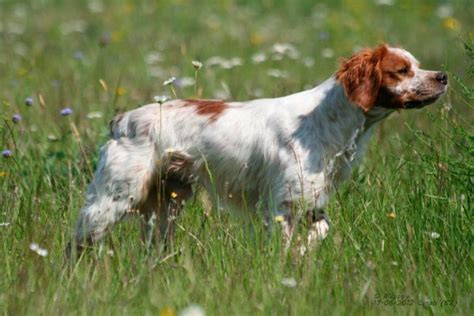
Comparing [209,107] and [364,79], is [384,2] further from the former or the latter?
[364,79]

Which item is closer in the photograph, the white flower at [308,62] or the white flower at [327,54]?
the white flower at [327,54]

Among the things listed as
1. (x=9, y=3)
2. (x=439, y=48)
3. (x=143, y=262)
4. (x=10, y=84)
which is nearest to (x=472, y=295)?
(x=143, y=262)

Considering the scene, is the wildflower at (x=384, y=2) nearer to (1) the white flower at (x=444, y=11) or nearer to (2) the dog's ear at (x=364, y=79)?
(1) the white flower at (x=444, y=11)

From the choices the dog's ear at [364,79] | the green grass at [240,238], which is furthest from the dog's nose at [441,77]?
the dog's ear at [364,79]

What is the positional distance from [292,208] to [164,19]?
28.9 ft

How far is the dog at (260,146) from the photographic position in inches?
226

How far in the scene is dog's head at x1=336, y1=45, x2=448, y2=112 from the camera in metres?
5.72

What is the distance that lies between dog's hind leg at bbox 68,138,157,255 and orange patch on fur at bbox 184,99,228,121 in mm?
366

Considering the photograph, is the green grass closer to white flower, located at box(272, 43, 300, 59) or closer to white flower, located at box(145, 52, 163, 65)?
white flower, located at box(272, 43, 300, 59)

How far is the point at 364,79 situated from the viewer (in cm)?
571

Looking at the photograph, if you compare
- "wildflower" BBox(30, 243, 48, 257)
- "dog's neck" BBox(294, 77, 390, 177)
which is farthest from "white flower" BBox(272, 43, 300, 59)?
"wildflower" BBox(30, 243, 48, 257)

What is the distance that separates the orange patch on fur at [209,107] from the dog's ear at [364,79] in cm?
68

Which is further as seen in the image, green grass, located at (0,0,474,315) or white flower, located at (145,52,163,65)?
white flower, located at (145,52,163,65)

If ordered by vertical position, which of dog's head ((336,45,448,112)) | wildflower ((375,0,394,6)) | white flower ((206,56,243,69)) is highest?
dog's head ((336,45,448,112))
